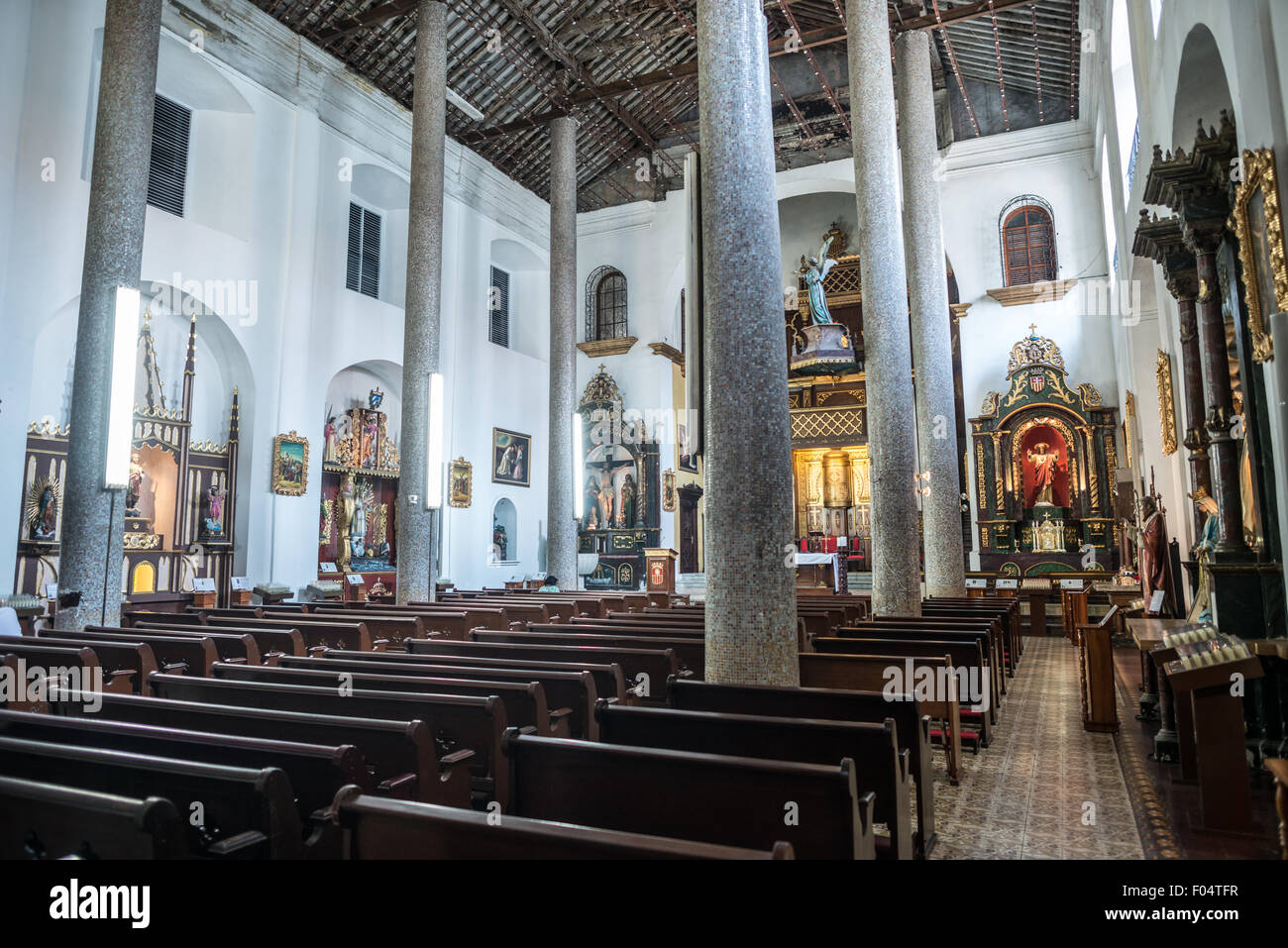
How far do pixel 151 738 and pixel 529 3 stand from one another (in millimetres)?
14114

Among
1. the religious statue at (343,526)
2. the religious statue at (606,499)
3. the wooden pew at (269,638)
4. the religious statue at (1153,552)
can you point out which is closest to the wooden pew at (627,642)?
the wooden pew at (269,638)

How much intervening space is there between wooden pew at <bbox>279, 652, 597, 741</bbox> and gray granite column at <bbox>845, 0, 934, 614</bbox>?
442 centimetres

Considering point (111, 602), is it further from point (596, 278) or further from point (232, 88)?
point (596, 278)

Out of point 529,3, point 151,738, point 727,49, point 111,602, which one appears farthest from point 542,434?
point 151,738

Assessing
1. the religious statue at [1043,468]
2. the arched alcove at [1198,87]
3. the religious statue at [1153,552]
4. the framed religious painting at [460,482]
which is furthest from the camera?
the framed religious painting at [460,482]

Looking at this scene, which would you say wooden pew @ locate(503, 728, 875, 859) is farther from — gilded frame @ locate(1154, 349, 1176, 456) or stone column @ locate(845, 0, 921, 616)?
gilded frame @ locate(1154, 349, 1176, 456)

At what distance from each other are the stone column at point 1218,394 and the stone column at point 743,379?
311cm

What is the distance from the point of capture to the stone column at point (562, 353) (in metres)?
14.4

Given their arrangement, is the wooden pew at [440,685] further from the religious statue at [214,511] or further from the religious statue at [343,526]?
the religious statue at [343,526]
